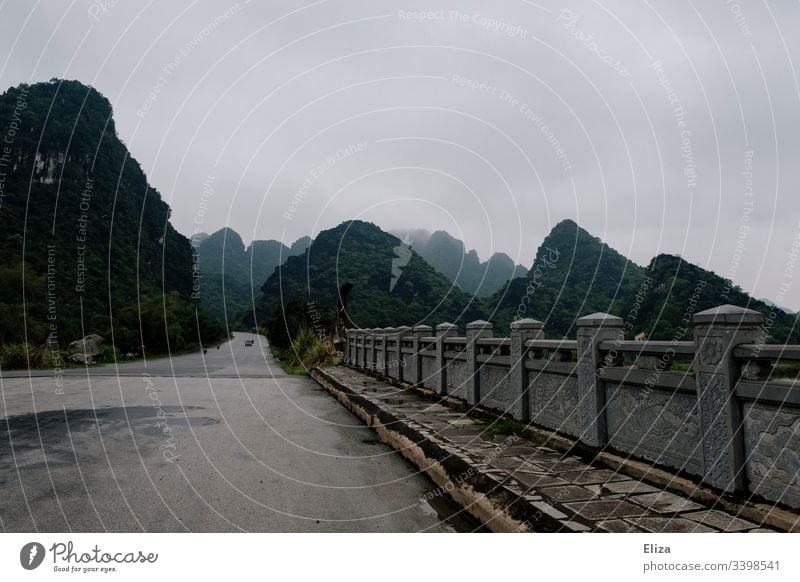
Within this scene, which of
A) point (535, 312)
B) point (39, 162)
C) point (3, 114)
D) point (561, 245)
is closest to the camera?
point (535, 312)

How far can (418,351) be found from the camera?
38.5ft

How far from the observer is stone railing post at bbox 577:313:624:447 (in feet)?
17.1

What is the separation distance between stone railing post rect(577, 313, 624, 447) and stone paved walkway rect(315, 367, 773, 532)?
1.09 feet

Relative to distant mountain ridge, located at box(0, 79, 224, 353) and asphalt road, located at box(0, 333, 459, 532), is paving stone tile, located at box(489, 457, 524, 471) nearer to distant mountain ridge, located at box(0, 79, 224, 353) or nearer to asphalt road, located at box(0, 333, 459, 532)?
asphalt road, located at box(0, 333, 459, 532)

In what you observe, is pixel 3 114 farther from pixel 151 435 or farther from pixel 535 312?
pixel 151 435

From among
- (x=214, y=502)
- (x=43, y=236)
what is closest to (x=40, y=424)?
(x=214, y=502)

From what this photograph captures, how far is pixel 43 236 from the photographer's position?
40.4m

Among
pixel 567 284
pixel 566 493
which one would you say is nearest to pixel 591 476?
pixel 566 493

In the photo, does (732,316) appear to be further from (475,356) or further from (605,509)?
(475,356)

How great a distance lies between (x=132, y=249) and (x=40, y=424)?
54.1m

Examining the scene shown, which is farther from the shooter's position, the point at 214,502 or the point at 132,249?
the point at 132,249

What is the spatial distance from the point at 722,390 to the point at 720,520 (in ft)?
3.06

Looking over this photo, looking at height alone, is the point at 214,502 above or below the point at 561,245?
below

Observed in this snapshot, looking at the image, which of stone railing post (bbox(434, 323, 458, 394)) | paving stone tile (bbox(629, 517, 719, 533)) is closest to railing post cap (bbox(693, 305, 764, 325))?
paving stone tile (bbox(629, 517, 719, 533))
